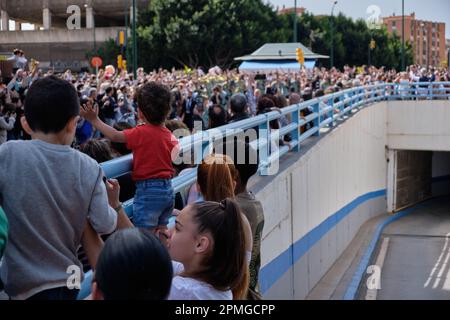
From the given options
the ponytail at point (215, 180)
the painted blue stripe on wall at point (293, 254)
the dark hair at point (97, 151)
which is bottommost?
the painted blue stripe on wall at point (293, 254)

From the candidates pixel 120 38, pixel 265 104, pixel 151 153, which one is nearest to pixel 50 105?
pixel 151 153

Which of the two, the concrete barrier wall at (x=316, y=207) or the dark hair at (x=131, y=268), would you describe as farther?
the concrete barrier wall at (x=316, y=207)

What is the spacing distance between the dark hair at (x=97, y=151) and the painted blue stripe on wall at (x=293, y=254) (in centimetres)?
348

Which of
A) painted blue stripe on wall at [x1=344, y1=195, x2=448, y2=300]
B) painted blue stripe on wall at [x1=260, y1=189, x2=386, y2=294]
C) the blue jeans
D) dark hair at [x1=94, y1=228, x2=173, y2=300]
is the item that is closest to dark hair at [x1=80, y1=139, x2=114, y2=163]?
the blue jeans

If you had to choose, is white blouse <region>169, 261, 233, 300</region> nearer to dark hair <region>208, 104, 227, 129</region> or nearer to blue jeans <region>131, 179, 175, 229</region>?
blue jeans <region>131, 179, 175, 229</region>

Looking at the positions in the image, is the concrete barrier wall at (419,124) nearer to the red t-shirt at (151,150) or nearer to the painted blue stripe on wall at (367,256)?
the painted blue stripe on wall at (367,256)

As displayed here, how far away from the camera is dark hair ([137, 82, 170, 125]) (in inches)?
183

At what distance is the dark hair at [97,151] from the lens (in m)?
4.33

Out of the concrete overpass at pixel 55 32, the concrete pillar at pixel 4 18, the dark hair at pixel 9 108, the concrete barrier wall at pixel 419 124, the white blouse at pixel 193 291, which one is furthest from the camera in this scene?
the concrete pillar at pixel 4 18

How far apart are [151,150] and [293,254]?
5692mm

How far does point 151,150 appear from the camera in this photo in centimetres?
454

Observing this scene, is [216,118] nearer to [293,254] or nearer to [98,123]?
[293,254]

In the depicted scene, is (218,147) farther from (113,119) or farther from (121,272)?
(113,119)

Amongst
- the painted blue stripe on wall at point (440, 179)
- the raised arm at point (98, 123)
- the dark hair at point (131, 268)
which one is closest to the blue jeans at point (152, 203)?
the raised arm at point (98, 123)
